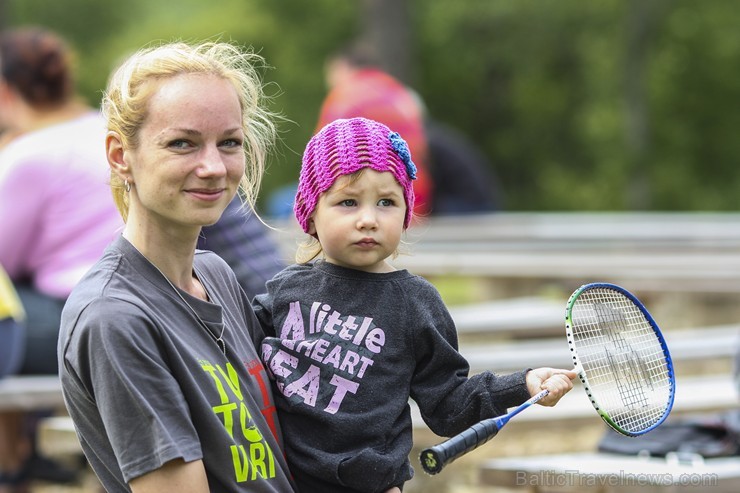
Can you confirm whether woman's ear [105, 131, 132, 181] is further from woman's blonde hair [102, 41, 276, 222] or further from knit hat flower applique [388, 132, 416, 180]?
knit hat flower applique [388, 132, 416, 180]

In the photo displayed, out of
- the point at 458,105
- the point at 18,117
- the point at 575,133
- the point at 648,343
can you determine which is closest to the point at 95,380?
the point at 648,343

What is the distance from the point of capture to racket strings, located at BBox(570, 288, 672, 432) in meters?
2.91

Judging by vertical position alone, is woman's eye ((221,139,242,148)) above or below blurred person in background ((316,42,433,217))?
above

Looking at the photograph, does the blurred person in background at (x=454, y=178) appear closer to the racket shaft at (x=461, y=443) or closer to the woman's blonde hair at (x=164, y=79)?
the woman's blonde hair at (x=164, y=79)

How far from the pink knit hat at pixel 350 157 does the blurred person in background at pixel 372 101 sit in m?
6.03

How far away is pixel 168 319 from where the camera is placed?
2561mm

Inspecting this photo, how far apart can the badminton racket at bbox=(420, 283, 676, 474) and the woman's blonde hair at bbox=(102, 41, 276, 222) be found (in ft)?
2.64

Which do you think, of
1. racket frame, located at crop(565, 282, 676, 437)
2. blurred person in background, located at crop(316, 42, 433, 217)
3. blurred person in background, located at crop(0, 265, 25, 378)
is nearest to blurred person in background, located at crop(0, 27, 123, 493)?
blurred person in background, located at crop(0, 265, 25, 378)

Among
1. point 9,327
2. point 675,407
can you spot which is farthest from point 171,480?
point 675,407

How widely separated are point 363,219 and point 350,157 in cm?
14

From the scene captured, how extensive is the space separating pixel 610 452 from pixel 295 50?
3588 cm

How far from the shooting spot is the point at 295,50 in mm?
39844

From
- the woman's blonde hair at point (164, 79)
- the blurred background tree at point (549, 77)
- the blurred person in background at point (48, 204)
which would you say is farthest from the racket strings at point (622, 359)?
the blurred background tree at point (549, 77)

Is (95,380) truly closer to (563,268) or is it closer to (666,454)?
(666,454)
